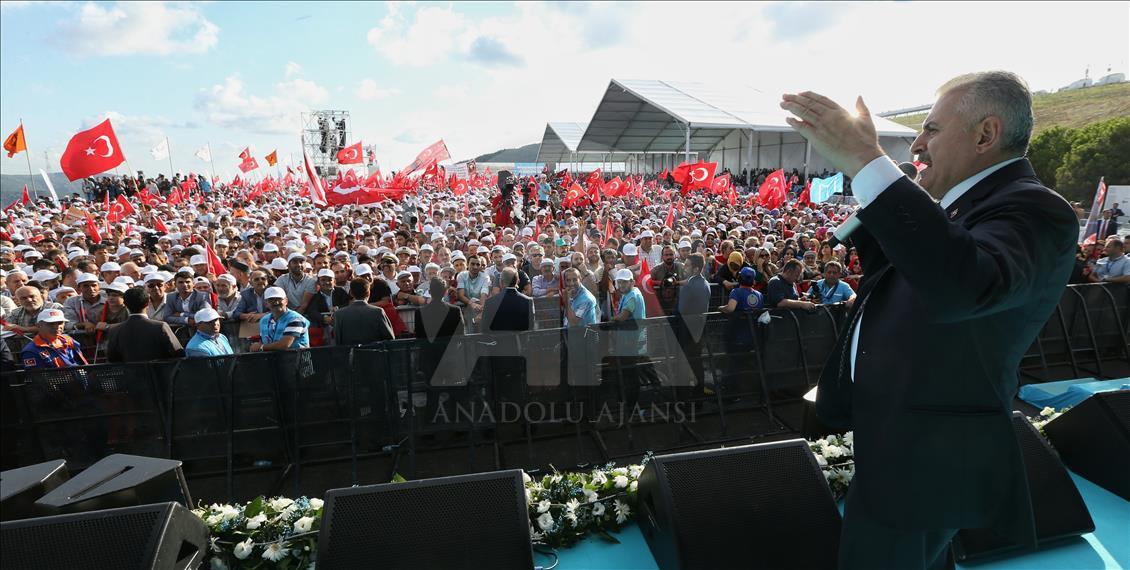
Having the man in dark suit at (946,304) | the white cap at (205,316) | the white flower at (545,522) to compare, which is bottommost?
the white flower at (545,522)

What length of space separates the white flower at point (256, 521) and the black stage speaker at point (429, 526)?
594 millimetres

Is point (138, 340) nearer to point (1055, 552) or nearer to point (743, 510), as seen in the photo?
point (743, 510)

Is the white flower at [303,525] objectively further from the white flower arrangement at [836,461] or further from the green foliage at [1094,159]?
the green foliage at [1094,159]

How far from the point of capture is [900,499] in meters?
1.55

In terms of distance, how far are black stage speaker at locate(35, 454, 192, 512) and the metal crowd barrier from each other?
2210mm

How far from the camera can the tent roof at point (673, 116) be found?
115ft

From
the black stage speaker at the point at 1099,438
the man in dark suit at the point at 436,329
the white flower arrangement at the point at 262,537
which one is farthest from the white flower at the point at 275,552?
the black stage speaker at the point at 1099,438

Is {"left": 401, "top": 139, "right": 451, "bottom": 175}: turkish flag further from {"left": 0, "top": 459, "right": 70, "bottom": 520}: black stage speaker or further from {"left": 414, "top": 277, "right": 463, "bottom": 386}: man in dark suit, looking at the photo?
{"left": 0, "top": 459, "right": 70, "bottom": 520}: black stage speaker

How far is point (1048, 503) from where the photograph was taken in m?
2.98

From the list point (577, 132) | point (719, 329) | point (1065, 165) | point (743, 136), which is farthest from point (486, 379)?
point (577, 132)

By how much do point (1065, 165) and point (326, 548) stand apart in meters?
23.6

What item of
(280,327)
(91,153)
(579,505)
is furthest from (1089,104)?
(91,153)

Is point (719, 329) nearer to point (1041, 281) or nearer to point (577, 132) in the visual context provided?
point (1041, 281)

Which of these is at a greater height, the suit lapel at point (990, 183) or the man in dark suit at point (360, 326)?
the suit lapel at point (990, 183)
